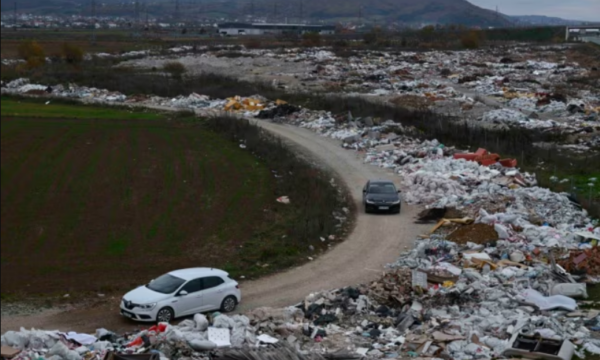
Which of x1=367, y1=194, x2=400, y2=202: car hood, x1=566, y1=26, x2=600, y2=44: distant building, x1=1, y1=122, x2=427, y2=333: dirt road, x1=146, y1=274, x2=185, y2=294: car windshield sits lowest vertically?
x1=1, y1=122, x2=427, y2=333: dirt road

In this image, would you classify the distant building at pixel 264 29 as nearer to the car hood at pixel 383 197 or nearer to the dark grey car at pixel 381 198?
the dark grey car at pixel 381 198

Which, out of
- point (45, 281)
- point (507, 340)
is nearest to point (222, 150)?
point (45, 281)

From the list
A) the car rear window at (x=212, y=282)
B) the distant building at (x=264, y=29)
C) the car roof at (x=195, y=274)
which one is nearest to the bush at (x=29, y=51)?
the car roof at (x=195, y=274)

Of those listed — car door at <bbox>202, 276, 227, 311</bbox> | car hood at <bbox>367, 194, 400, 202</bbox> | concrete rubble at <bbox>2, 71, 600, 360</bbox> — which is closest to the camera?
concrete rubble at <bbox>2, 71, 600, 360</bbox>

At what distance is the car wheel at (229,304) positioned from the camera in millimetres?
16052

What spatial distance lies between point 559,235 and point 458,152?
1294 centimetres

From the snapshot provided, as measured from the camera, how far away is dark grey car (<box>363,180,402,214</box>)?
25.4 meters

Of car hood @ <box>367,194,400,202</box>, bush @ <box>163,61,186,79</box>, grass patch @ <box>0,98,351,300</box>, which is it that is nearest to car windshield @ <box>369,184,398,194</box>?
car hood @ <box>367,194,400,202</box>

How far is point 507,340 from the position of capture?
45.1ft

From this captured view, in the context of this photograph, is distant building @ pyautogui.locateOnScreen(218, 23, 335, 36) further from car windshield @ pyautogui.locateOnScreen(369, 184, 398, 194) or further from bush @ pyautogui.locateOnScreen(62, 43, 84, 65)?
bush @ pyautogui.locateOnScreen(62, 43, 84, 65)

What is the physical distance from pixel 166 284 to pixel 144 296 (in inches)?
22.4

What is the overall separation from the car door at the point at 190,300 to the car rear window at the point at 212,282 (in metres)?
0.13

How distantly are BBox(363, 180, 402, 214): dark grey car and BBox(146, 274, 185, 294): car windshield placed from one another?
10773 mm

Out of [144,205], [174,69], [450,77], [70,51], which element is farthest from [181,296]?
[450,77]
